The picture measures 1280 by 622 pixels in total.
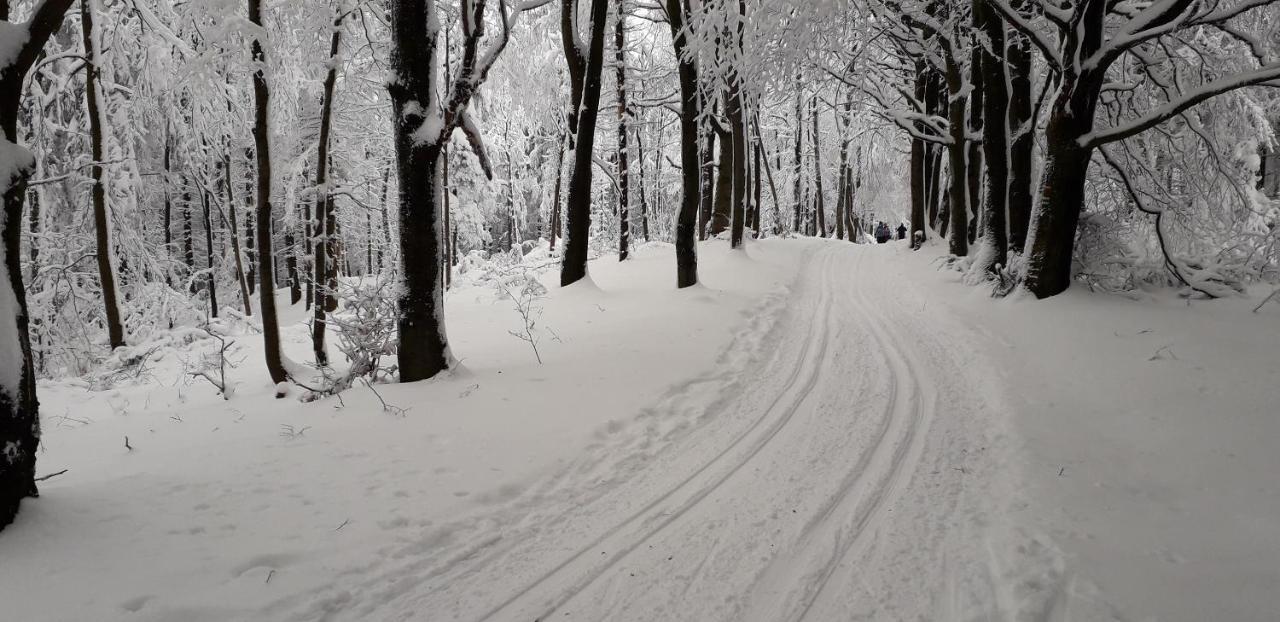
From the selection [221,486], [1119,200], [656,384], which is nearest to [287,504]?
[221,486]

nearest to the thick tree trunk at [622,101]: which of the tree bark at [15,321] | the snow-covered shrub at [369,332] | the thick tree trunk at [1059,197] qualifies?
the snow-covered shrub at [369,332]

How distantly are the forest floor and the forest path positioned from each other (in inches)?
0.8

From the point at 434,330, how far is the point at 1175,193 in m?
12.1

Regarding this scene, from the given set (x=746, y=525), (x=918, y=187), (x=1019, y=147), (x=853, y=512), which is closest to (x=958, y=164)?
(x=1019, y=147)

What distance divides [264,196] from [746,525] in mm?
7775

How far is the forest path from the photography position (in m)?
2.88

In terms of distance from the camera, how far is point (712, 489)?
13.2 feet

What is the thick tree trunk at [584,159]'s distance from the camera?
10328 millimetres

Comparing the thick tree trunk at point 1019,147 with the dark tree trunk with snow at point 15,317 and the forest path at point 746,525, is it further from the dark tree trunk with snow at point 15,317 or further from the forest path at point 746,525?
the dark tree trunk with snow at point 15,317

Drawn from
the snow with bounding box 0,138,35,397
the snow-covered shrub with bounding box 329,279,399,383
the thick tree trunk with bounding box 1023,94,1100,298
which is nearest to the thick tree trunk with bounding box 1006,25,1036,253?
the thick tree trunk with bounding box 1023,94,1100,298

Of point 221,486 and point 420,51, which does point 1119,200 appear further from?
point 221,486

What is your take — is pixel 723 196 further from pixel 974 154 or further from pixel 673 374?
pixel 673 374

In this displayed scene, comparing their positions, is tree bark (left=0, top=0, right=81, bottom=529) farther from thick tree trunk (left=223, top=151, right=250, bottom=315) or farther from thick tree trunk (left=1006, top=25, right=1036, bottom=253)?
thick tree trunk (left=223, top=151, right=250, bottom=315)

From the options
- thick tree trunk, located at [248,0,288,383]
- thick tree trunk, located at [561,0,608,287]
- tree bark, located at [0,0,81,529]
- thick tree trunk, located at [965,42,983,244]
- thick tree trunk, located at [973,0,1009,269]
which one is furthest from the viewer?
thick tree trunk, located at [965,42,983,244]
